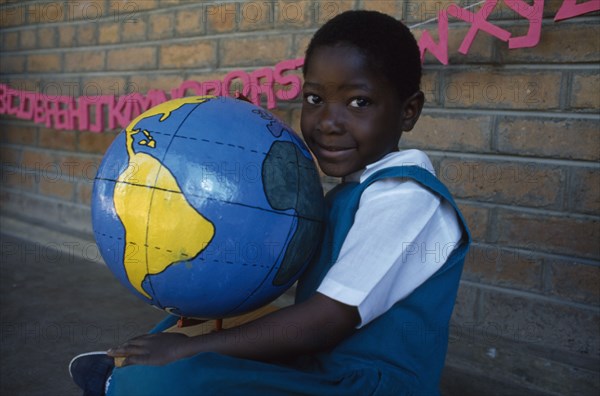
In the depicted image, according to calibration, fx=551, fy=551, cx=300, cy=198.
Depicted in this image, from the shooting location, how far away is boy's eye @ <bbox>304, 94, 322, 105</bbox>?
4.37 feet

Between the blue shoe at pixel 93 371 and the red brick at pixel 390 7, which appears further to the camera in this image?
the red brick at pixel 390 7

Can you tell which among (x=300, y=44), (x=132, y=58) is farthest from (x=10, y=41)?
(x=300, y=44)

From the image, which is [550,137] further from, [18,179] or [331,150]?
[18,179]

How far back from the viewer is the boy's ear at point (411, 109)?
138 centimetres

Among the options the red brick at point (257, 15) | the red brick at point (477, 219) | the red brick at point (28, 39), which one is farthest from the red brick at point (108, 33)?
the red brick at point (477, 219)

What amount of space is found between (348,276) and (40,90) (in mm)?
3771

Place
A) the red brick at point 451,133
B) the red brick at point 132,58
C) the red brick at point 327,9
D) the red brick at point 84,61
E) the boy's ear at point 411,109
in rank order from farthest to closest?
the red brick at point 84,61, the red brick at point 132,58, the red brick at point 327,9, the red brick at point 451,133, the boy's ear at point 411,109

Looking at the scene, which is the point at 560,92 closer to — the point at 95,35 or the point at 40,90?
the point at 95,35

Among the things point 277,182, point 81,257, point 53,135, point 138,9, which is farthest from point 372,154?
point 53,135

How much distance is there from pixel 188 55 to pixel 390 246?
95.3 inches

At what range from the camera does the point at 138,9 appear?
3.40 metres

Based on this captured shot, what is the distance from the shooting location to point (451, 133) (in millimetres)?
2281

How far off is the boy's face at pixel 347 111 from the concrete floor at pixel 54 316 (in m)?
1.34

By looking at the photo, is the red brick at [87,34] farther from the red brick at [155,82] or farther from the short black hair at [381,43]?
the short black hair at [381,43]
